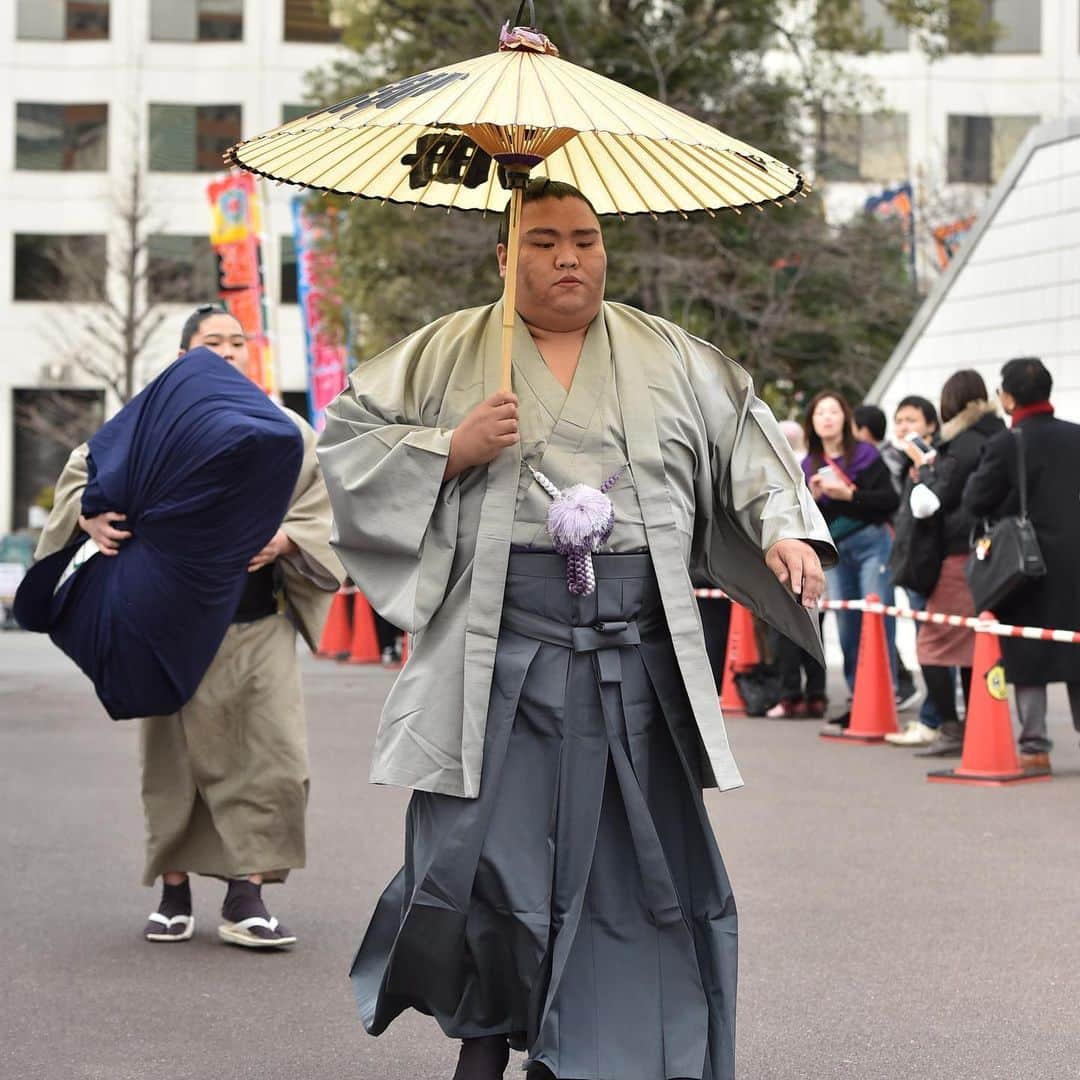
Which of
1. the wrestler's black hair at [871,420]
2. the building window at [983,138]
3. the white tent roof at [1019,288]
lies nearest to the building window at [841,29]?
the white tent roof at [1019,288]

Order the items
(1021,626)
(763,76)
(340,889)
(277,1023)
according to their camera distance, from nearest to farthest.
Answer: (277,1023), (340,889), (1021,626), (763,76)

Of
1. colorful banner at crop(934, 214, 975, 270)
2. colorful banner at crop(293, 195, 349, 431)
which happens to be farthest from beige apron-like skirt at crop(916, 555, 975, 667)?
colorful banner at crop(293, 195, 349, 431)

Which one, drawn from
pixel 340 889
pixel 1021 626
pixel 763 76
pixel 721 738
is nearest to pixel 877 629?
pixel 1021 626

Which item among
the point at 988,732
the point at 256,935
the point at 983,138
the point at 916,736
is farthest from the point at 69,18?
the point at 256,935

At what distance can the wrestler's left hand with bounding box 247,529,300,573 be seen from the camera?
20.4 feet

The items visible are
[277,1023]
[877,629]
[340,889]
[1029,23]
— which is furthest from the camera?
[1029,23]

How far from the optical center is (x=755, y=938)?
636 centimetres

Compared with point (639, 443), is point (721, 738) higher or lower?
lower

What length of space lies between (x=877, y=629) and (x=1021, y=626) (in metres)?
1.59

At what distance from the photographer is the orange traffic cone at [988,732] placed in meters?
9.62

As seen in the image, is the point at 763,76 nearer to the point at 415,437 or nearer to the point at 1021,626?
the point at 1021,626

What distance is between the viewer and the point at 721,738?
162 inches

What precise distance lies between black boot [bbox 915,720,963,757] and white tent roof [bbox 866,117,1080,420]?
17.8ft

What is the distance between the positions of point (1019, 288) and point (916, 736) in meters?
6.57
